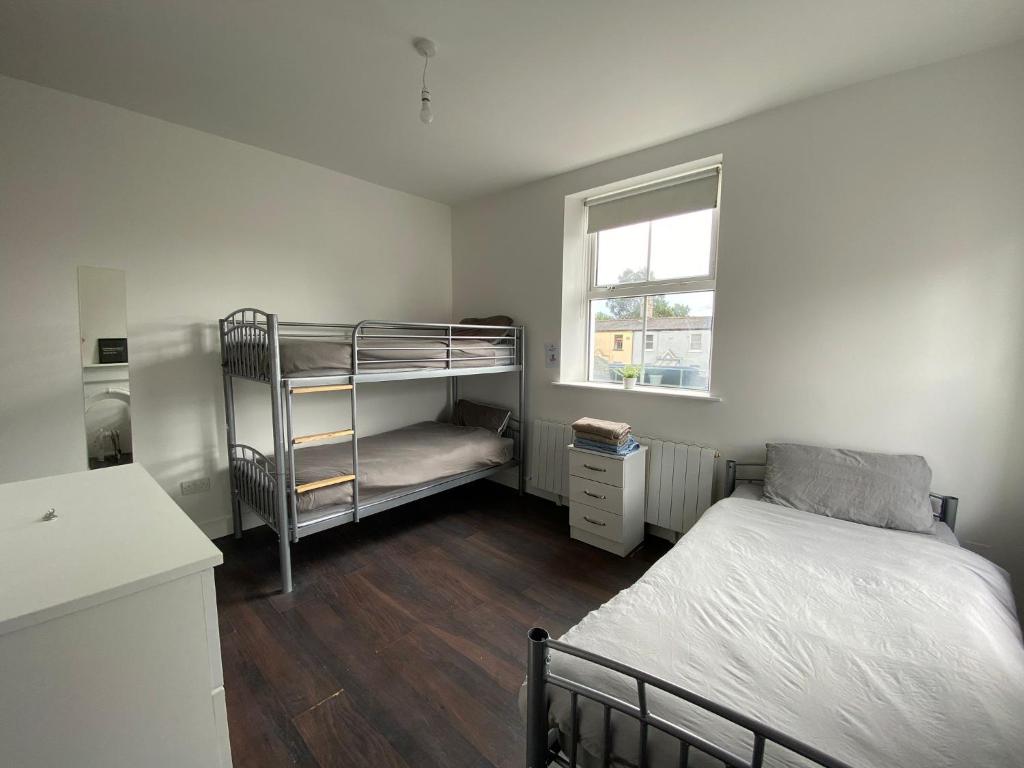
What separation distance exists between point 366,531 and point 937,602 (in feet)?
9.59

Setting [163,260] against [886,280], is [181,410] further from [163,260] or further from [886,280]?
[886,280]

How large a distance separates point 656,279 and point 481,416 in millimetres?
1838

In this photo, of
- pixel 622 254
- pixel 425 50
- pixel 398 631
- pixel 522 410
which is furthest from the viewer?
pixel 522 410

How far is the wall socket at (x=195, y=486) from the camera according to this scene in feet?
8.66

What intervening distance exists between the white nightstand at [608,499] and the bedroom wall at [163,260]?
1.85 meters

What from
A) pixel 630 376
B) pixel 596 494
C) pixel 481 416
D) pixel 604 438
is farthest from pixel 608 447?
pixel 481 416

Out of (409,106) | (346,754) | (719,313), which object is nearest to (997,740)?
(346,754)

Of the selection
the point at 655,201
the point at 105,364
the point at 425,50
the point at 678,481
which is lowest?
the point at 678,481

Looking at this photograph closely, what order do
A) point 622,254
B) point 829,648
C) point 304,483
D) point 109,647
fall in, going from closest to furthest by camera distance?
point 109,647
point 829,648
point 304,483
point 622,254

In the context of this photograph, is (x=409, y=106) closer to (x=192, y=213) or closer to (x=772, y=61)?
(x=192, y=213)

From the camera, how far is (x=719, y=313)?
8.33ft

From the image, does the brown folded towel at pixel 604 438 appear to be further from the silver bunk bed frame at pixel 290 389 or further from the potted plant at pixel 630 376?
the silver bunk bed frame at pixel 290 389

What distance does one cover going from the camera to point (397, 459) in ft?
9.07

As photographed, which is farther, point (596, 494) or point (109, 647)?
point (596, 494)
